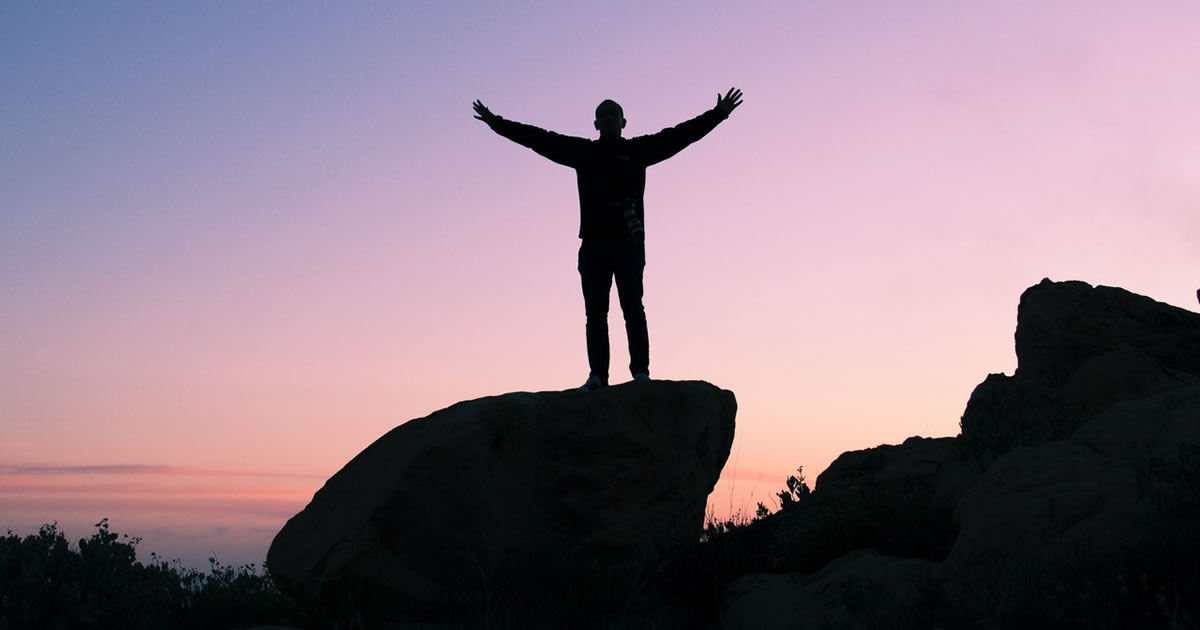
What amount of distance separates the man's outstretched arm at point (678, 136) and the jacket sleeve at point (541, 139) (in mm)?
552

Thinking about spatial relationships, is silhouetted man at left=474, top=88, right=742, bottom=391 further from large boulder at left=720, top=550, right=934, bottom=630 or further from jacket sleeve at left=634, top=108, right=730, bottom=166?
large boulder at left=720, top=550, right=934, bottom=630

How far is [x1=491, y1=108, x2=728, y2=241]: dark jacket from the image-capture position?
8.98 meters

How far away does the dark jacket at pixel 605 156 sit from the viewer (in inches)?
354

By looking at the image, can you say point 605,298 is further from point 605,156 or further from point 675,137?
point 675,137

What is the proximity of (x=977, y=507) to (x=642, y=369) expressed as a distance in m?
3.47

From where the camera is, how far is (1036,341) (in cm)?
1245

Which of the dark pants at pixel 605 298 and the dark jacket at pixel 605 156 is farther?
the dark jacket at pixel 605 156

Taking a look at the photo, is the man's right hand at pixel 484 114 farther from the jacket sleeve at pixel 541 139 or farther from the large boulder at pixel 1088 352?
the large boulder at pixel 1088 352

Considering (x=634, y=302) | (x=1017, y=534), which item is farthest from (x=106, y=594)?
(x=1017, y=534)

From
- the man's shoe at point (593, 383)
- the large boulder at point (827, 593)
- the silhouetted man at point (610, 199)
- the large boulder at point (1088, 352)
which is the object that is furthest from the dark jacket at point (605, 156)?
the large boulder at point (1088, 352)

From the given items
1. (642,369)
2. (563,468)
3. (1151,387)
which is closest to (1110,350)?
(1151,387)

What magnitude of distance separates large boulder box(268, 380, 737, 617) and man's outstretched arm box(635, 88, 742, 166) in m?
2.06

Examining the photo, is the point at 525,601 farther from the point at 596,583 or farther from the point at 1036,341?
the point at 1036,341

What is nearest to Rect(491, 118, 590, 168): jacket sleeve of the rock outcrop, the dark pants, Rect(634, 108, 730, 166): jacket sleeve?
Rect(634, 108, 730, 166): jacket sleeve
